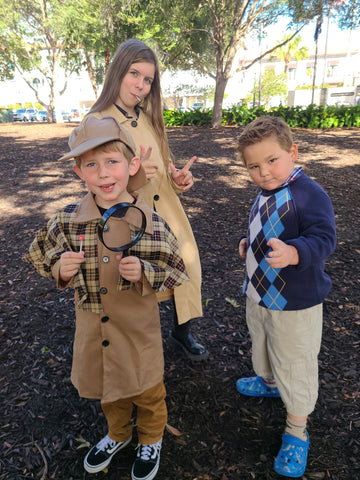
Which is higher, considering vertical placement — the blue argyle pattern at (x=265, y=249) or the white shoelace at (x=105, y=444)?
the blue argyle pattern at (x=265, y=249)

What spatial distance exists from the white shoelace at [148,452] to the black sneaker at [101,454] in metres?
0.18

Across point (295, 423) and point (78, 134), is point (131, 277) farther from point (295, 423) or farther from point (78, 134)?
point (295, 423)

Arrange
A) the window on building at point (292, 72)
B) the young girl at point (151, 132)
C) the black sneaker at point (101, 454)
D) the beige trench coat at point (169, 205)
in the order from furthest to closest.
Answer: the window on building at point (292, 72) → the beige trench coat at point (169, 205) → the young girl at point (151, 132) → the black sneaker at point (101, 454)

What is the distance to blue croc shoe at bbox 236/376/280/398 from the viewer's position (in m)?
2.50

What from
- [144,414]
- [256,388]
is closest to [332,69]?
[256,388]

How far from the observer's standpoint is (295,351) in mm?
1878

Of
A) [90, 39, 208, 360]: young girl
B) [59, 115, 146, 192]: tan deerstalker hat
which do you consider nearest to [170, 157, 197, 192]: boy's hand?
[90, 39, 208, 360]: young girl

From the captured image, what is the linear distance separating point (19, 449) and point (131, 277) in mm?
1512

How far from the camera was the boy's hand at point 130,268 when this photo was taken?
1509 millimetres

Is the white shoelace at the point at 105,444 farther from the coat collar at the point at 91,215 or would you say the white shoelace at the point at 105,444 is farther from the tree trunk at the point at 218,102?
the tree trunk at the point at 218,102

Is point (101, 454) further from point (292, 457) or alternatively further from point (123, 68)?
point (123, 68)

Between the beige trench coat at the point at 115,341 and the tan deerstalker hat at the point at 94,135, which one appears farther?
the beige trench coat at the point at 115,341

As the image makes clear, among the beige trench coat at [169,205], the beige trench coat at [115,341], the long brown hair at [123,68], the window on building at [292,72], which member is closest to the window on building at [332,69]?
the window on building at [292,72]

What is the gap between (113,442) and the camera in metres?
2.05
